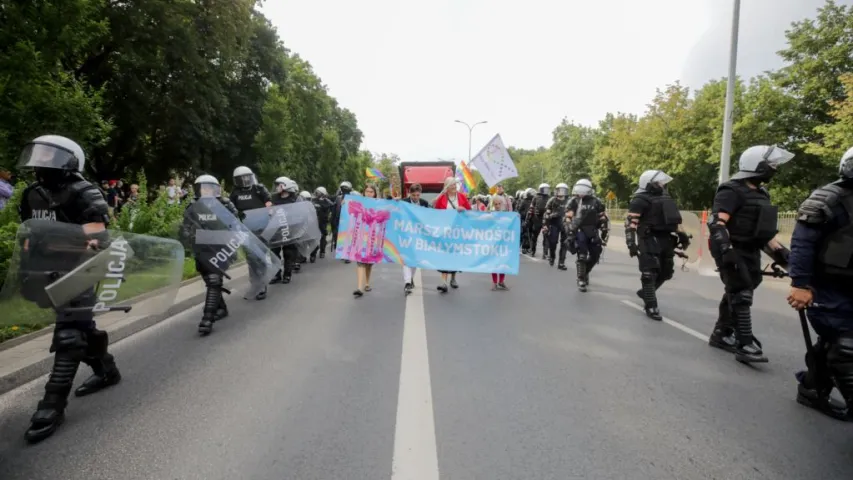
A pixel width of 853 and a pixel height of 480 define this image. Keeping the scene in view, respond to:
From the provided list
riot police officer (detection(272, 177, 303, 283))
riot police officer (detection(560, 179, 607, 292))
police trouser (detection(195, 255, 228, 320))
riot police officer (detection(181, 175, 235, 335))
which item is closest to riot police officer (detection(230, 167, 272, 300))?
riot police officer (detection(272, 177, 303, 283))

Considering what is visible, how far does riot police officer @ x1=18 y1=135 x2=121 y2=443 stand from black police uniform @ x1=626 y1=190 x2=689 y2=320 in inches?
233

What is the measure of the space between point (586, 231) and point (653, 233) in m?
2.48

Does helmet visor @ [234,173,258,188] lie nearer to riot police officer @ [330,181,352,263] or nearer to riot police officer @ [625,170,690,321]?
riot police officer @ [625,170,690,321]

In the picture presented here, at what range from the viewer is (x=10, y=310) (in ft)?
11.0

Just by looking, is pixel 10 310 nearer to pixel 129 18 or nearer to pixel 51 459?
pixel 51 459

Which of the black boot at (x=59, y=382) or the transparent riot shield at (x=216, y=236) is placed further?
the transparent riot shield at (x=216, y=236)

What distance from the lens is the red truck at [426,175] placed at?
84.8 feet

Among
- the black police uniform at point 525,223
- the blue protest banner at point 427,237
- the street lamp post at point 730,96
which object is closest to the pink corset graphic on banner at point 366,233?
the blue protest banner at point 427,237

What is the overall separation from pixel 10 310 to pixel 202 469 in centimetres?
172

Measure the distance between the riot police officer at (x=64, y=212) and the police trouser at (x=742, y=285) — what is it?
529cm

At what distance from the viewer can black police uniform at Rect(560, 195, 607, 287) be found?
9.31 meters

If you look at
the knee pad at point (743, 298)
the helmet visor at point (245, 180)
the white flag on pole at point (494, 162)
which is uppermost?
the white flag on pole at point (494, 162)

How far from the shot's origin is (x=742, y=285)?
Result: 16.0 feet

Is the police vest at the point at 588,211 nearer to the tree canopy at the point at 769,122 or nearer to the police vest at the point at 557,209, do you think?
the police vest at the point at 557,209
